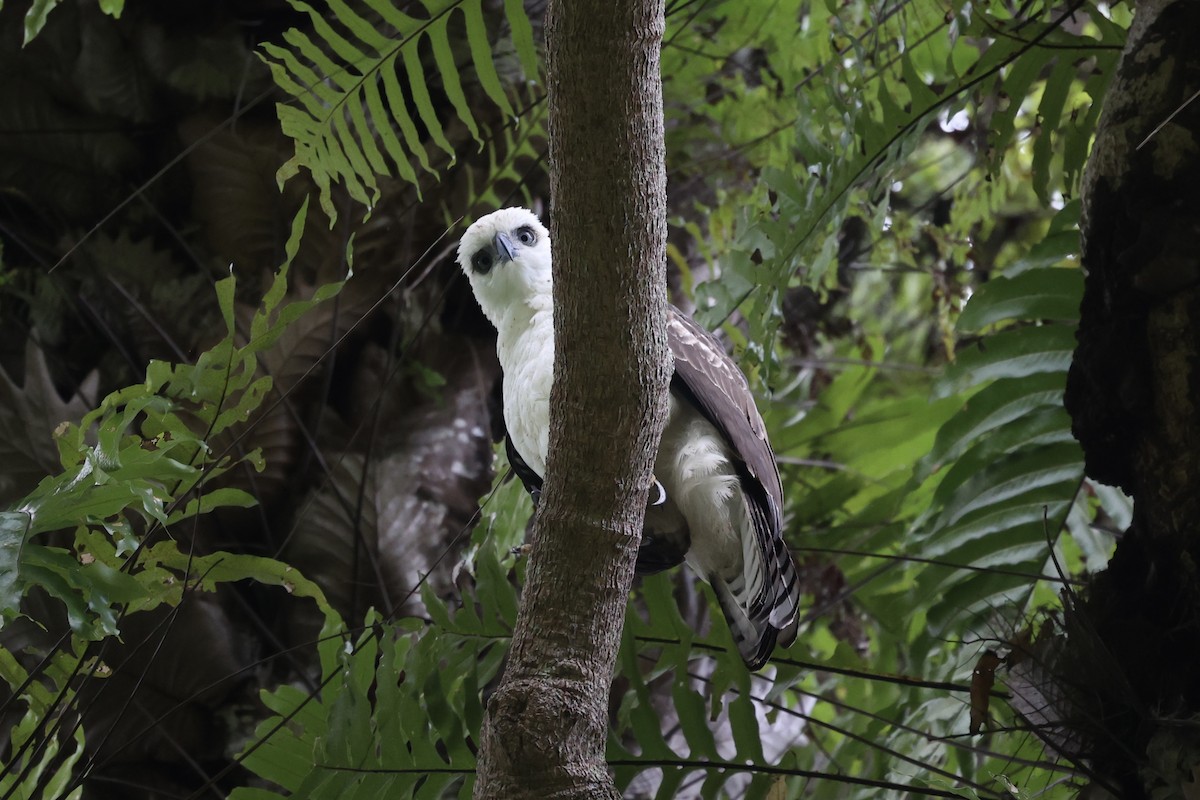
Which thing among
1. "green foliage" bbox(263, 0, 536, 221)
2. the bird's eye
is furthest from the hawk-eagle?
"green foliage" bbox(263, 0, 536, 221)

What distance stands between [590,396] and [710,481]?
591 millimetres

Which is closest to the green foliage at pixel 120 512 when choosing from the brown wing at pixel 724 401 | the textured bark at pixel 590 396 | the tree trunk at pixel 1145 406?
the textured bark at pixel 590 396

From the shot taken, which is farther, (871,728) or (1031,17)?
(871,728)

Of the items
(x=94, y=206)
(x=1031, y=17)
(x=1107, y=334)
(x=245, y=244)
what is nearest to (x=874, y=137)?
(x=1031, y=17)

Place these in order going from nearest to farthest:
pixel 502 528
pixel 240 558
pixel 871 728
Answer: pixel 240 558, pixel 871 728, pixel 502 528

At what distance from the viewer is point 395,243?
9.32ft

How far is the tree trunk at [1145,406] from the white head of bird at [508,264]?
0.99 metres

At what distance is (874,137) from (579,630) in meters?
1.11

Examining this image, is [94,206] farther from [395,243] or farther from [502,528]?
[502,528]

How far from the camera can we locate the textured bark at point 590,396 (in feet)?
3.75

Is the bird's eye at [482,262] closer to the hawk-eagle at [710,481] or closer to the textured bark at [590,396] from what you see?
the hawk-eagle at [710,481]

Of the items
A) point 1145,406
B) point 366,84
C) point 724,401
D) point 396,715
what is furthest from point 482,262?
point 1145,406

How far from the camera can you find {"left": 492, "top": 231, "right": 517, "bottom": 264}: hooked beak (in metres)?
2.14

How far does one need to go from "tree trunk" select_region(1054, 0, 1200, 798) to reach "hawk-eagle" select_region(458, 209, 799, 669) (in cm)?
49
